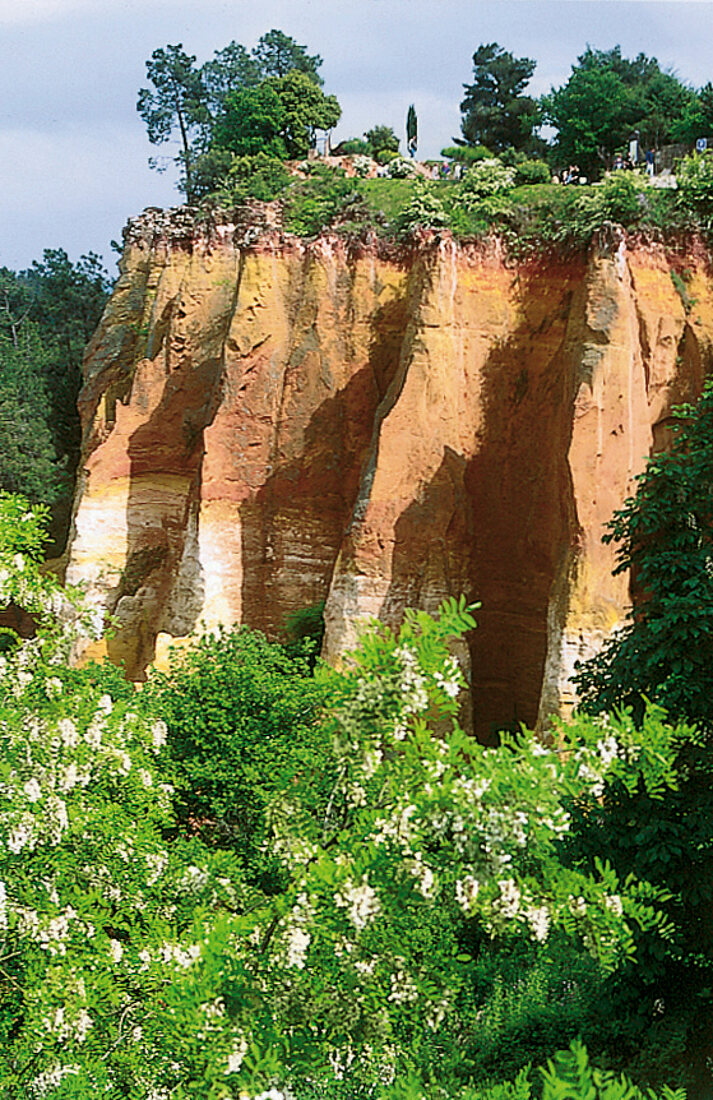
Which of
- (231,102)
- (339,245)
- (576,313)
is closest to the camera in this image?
(576,313)

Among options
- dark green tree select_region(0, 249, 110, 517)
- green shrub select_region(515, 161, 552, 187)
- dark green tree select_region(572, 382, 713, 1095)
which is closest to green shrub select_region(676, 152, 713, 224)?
dark green tree select_region(572, 382, 713, 1095)

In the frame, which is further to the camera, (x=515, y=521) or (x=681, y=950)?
(x=515, y=521)

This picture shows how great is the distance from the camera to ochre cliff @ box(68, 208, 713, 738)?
14453 millimetres

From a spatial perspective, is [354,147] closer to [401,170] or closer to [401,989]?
[401,170]

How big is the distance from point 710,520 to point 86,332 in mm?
34929

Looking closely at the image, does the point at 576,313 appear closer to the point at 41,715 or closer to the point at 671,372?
the point at 671,372

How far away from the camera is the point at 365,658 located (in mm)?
5188

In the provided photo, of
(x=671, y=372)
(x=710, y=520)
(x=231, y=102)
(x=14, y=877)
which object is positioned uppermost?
(x=231, y=102)

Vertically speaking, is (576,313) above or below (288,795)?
above

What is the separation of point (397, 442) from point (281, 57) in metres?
33.4

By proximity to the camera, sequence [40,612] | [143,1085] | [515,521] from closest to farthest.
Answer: [143,1085] < [40,612] < [515,521]

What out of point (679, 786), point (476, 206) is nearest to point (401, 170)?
point (476, 206)

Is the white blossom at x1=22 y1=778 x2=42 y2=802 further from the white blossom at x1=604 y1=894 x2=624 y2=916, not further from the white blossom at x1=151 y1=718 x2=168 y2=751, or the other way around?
the white blossom at x1=604 y1=894 x2=624 y2=916

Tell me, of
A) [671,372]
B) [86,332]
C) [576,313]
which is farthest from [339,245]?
[86,332]
